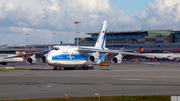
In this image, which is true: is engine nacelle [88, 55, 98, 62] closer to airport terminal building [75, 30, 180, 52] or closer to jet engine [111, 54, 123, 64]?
jet engine [111, 54, 123, 64]

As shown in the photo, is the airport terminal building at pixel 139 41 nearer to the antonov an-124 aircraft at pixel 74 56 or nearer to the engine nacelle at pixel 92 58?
the antonov an-124 aircraft at pixel 74 56

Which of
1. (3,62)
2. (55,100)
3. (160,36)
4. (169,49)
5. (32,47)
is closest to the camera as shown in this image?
(55,100)

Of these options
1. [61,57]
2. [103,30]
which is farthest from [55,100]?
[103,30]

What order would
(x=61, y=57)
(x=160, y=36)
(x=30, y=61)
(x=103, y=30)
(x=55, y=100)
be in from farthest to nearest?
(x=160, y=36) < (x=103, y=30) < (x=30, y=61) < (x=61, y=57) < (x=55, y=100)

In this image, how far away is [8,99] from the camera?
15.2m

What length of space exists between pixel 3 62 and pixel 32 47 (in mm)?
99619

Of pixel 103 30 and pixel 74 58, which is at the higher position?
pixel 103 30

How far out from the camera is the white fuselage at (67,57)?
4109 centimetres

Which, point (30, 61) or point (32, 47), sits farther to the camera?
point (32, 47)

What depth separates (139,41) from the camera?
150m

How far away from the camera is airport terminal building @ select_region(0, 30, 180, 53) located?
14125cm

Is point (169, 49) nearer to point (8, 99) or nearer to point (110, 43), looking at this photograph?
point (110, 43)

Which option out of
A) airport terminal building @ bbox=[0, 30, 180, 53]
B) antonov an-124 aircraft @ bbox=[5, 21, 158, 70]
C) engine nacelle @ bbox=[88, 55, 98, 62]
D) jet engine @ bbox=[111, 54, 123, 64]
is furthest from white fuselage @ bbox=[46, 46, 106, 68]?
airport terminal building @ bbox=[0, 30, 180, 53]

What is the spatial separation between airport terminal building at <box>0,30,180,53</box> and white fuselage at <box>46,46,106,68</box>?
327ft
